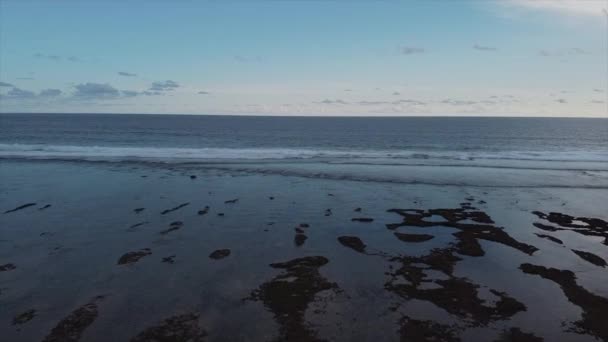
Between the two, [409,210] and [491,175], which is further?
[491,175]

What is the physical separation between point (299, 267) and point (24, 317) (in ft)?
20.9

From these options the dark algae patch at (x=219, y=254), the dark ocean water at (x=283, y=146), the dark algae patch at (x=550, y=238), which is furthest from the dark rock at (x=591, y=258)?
the dark ocean water at (x=283, y=146)

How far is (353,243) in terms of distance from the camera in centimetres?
1330

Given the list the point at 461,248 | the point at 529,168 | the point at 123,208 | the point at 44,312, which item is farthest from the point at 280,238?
the point at 529,168

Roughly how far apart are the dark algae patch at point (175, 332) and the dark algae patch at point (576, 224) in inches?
547

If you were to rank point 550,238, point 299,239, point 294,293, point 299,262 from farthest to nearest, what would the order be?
point 550,238
point 299,239
point 299,262
point 294,293

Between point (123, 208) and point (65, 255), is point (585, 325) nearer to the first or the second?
point (65, 255)

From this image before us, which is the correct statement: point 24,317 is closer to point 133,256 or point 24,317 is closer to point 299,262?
point 133,256

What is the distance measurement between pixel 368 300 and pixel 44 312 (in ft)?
23.0

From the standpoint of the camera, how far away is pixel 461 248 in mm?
12906

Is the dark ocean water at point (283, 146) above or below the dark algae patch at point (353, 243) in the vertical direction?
above

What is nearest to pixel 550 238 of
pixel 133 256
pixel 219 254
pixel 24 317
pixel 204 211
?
pixel 219 254

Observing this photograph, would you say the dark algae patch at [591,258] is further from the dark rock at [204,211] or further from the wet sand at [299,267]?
the dark rock at [204,211]

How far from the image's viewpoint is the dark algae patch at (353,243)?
1277cm
